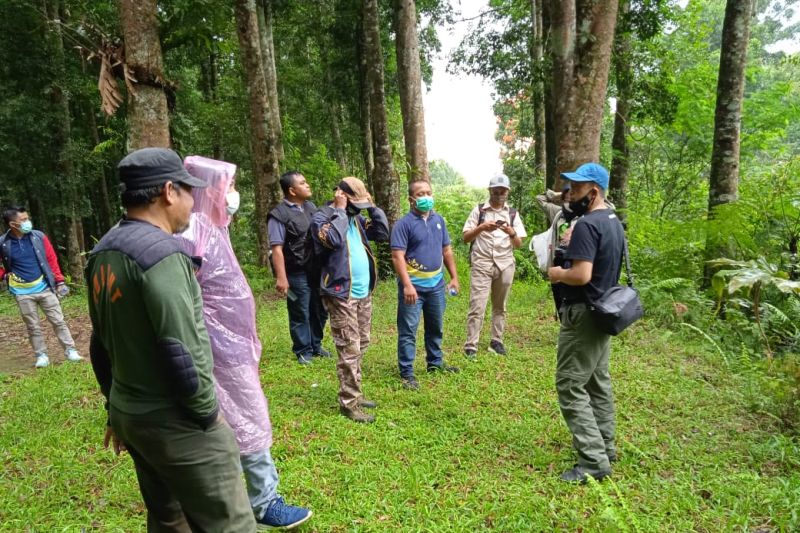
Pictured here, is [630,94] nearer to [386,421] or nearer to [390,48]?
[386,421]

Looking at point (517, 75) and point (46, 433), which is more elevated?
point (517, 75)

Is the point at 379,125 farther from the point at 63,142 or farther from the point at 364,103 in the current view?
the point at 63,142

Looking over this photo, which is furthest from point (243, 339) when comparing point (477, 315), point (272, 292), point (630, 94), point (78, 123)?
point (78, 123)

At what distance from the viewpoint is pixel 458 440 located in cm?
384

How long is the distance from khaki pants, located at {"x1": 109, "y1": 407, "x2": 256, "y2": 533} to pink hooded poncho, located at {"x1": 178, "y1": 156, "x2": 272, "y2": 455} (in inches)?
21.4

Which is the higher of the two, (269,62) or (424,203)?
(269,62)

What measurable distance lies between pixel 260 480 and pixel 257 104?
791cm

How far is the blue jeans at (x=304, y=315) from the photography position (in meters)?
5.58

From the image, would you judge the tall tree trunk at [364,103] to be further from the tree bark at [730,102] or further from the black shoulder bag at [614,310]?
the black shoulder bag at [614,310]

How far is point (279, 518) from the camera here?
8.87 feet

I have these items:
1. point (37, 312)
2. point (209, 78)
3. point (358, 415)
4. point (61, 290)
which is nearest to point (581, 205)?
point (358, 415)

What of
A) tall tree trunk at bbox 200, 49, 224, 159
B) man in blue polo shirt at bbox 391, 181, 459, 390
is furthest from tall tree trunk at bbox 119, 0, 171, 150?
tall tree trunk at bbox 200, 49, 224, 159

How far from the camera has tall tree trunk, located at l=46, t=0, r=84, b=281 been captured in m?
12.4

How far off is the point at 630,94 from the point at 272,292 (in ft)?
25.9
